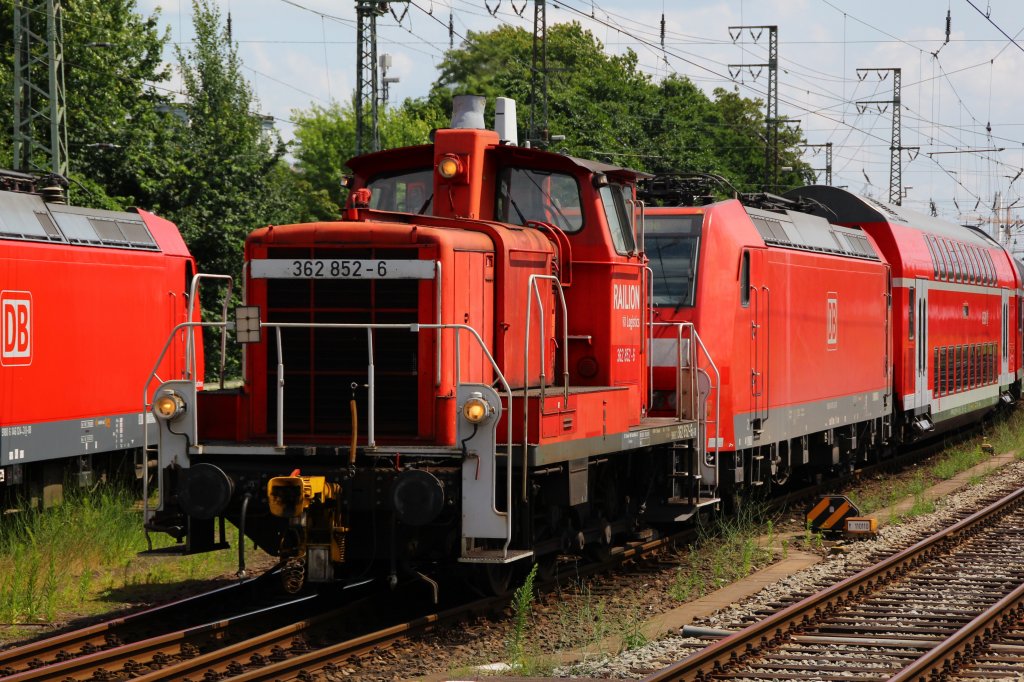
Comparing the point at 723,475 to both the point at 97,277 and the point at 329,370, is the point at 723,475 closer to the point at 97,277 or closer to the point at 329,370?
the point at 329,370

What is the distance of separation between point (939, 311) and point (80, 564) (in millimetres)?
15771

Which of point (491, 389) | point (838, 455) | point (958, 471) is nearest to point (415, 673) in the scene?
point (491, 389)

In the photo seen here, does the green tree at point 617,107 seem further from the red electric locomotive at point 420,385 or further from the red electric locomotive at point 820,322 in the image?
the red electric locomotive at point 420,385

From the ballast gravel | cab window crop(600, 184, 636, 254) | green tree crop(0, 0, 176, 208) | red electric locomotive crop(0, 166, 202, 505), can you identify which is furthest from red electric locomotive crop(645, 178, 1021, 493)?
green tree crop(0, 0, 176, 208)

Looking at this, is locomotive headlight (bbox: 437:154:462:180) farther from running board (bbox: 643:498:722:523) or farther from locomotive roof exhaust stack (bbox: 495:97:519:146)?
running board (bbox: 643:498:722:523)

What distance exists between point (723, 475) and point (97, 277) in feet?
23.9

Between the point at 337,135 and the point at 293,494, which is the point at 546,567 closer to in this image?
the point at 293,494

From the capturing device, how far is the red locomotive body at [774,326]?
14.0 m

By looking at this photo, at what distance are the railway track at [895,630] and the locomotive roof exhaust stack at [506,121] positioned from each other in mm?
4269

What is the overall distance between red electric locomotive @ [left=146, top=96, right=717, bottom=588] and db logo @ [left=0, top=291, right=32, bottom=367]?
4.49 m

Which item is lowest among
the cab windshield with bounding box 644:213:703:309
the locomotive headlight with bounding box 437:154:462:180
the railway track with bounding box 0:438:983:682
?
the railway track with bounding box 0:438:983:682

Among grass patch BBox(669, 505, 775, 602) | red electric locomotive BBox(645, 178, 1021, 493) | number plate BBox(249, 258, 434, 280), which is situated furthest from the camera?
red electric locomotive BBox(645, 178, 1021, 493)

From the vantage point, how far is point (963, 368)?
25438mm

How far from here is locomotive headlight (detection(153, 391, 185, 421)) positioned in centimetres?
963
